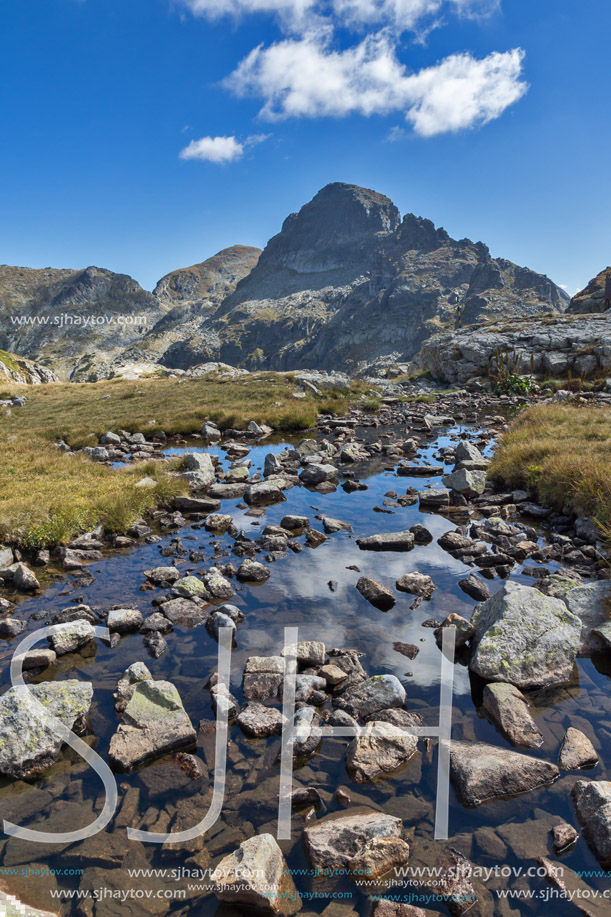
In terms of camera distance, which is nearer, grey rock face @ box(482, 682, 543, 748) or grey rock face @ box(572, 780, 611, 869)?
grey rock face @ box(572, 780, 611, 869)

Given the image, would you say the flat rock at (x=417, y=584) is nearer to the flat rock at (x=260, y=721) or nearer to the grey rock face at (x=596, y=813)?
the flat rock at (x=260, y=721)

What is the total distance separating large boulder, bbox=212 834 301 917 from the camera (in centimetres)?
404

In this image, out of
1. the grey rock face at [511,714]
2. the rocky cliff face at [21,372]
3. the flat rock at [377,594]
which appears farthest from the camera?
the rocky cliff face at [21,372]

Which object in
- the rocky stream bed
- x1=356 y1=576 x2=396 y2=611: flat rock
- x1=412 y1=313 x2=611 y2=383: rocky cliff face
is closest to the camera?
the rocky stream bed

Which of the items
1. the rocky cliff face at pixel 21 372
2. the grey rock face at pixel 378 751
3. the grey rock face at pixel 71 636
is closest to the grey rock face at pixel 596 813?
the grey rock face at pixel 378 751

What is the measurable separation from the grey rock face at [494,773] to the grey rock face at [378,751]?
58 cm

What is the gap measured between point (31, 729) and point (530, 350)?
2627 inches

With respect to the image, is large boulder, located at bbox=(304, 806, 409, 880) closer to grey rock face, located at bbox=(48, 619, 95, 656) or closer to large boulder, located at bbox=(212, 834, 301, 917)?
large boulder, located at bbox=(212, 834, 301, 917)

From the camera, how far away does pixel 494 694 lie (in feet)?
20.9

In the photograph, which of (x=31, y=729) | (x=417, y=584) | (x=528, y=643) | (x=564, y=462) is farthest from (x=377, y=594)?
(x=564, y=462)

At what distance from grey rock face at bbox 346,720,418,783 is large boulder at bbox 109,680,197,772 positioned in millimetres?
2129

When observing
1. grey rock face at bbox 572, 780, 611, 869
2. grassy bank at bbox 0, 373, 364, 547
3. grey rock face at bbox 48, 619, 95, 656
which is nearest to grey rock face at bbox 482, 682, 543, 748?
grey rock face at bbox 572, 780, 611, 869

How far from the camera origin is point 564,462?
A: 48.9ft

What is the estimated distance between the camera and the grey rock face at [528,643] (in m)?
6.81
